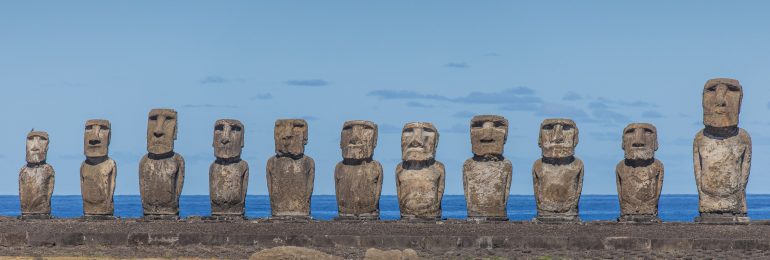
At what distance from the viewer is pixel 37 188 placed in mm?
29031

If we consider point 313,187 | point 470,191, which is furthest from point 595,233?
point 313,187

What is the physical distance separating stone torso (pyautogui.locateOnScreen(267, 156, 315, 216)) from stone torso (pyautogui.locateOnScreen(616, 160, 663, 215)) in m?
5.36

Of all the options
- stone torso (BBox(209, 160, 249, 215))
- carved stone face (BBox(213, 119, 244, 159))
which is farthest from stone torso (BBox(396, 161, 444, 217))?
carved stone face (BBox(213, 119, 244, 159))

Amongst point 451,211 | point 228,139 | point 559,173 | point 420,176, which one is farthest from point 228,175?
point 451,211

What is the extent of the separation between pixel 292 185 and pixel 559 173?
4.58m

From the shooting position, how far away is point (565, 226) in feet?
83.8

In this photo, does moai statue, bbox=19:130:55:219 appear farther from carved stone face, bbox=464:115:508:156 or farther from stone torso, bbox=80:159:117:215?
carved stone face, bbox=464:115:508:156

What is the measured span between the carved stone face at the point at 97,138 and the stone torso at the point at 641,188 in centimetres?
910

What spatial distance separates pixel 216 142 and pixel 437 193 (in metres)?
3.98

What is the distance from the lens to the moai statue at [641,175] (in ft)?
85.9

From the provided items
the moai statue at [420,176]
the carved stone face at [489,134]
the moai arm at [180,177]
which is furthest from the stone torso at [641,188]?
→ the moai arm at [180,177]

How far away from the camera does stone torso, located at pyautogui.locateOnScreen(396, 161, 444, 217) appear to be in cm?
2703

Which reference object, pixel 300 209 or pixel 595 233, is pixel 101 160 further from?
pixel 595 233

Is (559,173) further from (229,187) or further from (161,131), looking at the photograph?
(161,131)
